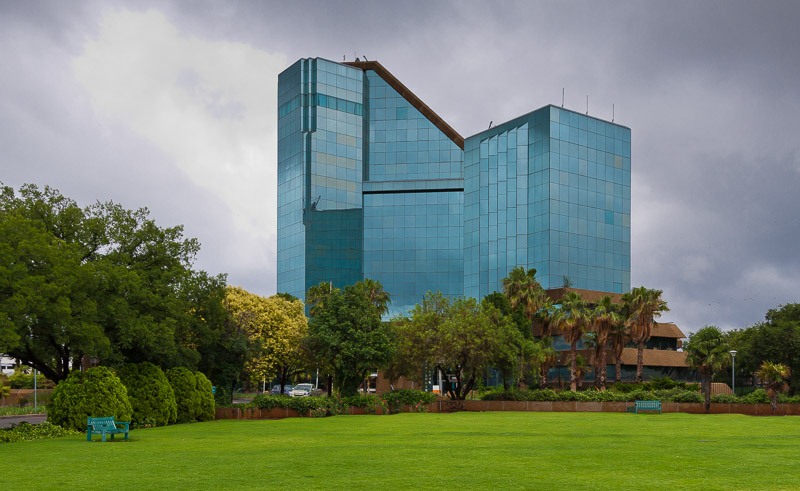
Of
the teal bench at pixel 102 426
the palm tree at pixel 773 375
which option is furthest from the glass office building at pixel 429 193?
the teal bench at pixel 102 426

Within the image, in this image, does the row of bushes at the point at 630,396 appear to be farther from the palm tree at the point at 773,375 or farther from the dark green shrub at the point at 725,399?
the palm tree at the point at 773,375

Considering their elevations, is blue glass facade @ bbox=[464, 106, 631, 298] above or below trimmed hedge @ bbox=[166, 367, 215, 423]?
above

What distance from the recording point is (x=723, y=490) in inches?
606

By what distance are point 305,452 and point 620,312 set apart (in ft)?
179

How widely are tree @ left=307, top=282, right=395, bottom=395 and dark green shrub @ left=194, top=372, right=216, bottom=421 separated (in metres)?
12.1

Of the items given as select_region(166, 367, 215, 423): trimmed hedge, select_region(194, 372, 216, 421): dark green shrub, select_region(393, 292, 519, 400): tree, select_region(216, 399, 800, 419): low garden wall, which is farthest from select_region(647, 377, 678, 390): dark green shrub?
select_region(166, 367, 215, 423): trimmed hedge

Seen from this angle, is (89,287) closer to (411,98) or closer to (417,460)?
(417,460)

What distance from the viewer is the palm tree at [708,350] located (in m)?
60.1

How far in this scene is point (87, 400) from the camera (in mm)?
33781

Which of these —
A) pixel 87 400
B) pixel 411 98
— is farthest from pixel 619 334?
pixel 411 98

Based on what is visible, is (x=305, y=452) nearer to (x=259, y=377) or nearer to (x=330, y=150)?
(x=259, y=377)

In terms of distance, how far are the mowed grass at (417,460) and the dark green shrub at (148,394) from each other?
13.5 ft

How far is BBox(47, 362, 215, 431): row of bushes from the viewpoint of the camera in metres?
33.9

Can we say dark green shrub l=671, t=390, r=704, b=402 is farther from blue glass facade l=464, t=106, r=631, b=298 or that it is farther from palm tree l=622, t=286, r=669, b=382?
blue glass facade l=464, t=106, r=631, b=298
